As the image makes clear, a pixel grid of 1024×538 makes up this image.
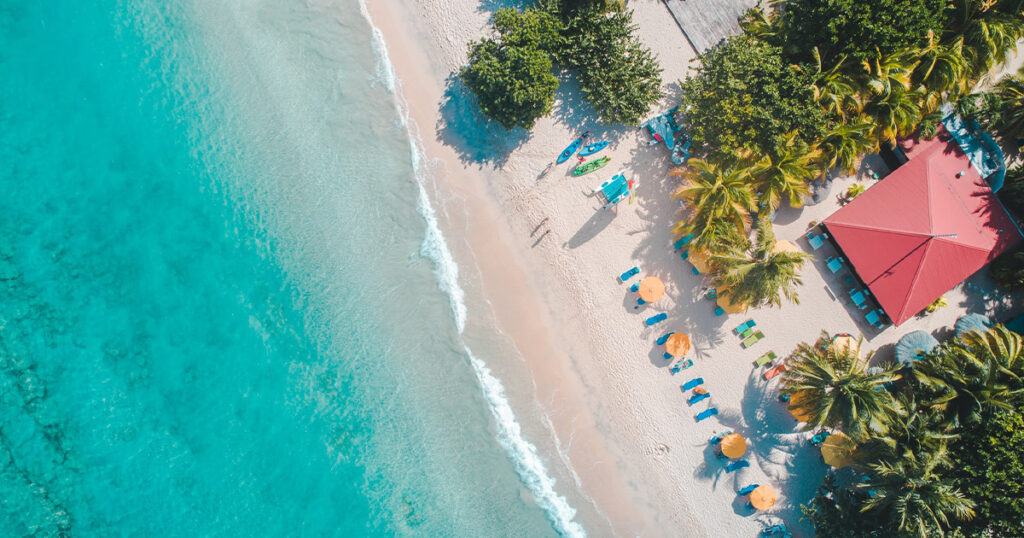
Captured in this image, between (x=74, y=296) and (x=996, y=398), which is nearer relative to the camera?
(x=996, y=398)

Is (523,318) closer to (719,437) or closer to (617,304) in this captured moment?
(617,304)

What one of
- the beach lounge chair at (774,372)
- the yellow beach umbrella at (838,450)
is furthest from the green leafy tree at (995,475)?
the beach lounge chair at (774,372)

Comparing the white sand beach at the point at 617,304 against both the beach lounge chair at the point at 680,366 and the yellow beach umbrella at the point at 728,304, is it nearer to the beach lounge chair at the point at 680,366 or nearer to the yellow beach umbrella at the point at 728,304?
the beach lounge chair at the point at 680,366

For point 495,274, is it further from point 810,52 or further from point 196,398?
point 810,52

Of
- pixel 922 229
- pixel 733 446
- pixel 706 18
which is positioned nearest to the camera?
pixel 922 229

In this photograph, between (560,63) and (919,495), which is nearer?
(919,495)

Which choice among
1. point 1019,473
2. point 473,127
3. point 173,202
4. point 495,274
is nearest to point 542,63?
point 473,127

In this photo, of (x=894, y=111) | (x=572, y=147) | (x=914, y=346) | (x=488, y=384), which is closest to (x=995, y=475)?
(x=914, y=346)
